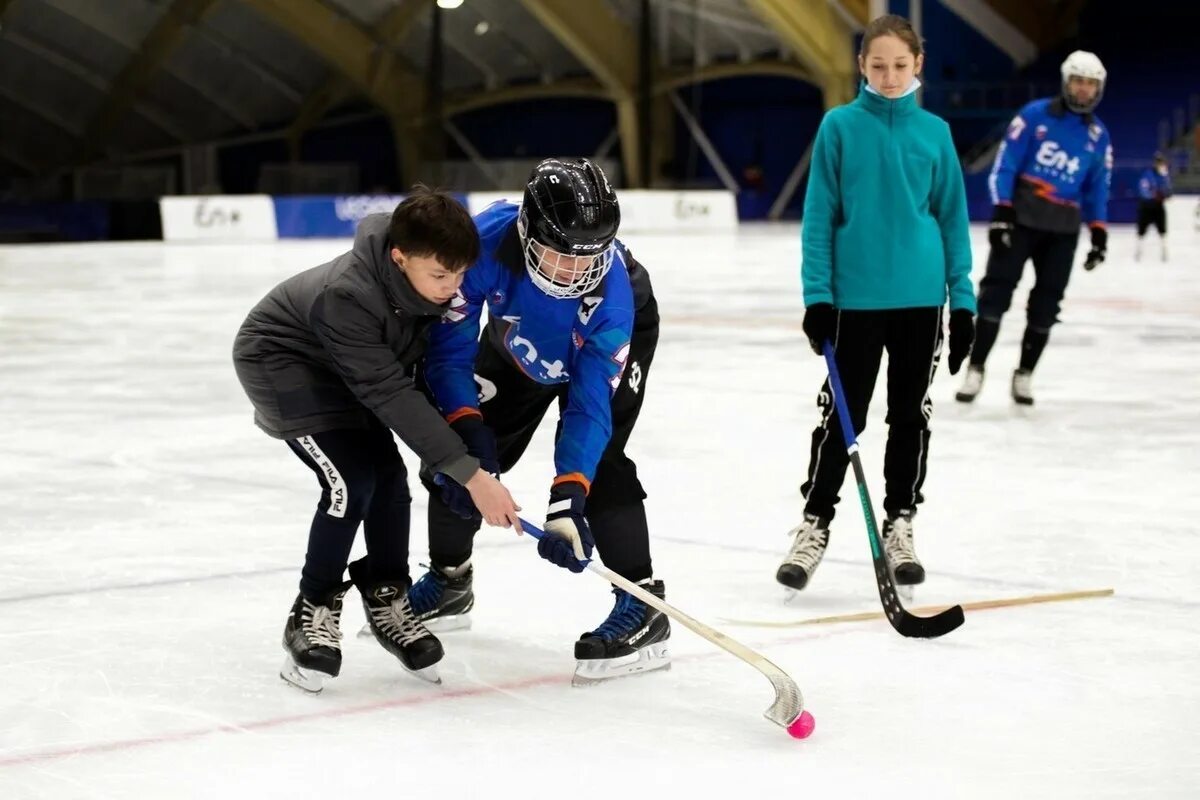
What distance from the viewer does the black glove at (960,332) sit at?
12.6ft

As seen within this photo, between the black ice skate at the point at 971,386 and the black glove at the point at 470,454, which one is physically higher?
the black glove at the point at 470,454

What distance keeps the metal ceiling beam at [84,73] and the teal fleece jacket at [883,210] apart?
35.1 m

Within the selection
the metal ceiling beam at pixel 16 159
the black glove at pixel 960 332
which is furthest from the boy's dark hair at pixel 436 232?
the metal ceiling beam at pixel 16 159

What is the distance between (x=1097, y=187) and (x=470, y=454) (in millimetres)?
4808

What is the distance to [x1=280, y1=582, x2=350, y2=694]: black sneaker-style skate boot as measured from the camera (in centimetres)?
301

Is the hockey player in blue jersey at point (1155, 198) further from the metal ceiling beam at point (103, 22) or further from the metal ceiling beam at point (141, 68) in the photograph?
the metal ceiling beam at point (103, 22)

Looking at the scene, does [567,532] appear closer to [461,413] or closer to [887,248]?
[461,413]

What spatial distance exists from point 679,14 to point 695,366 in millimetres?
28254

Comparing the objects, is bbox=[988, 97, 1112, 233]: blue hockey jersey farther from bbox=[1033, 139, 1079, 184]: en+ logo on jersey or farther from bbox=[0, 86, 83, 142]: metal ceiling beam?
bbox=[0, 86, 83, 142]: metal ceiling beam

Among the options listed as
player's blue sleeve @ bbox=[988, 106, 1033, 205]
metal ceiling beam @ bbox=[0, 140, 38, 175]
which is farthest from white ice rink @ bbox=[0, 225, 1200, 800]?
metal ceiling beam @ bbox=[0, 140, 38, 175]

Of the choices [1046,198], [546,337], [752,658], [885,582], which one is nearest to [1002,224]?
[1046,198]

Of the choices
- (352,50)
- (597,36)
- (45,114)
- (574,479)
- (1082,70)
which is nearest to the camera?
(574,479)

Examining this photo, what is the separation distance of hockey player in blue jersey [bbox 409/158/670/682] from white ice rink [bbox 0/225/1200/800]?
251mm

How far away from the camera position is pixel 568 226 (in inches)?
112
